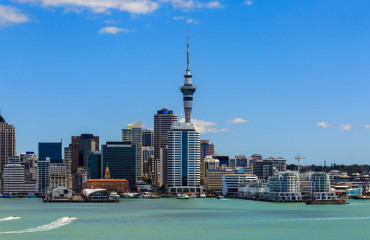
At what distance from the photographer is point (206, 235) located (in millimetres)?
90000

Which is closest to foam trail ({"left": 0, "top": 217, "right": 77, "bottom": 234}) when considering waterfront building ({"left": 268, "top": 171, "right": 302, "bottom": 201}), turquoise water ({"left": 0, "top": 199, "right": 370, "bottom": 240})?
turquoise water ({"left": 0, "top": 199, "right": 370, "bottom": 240})

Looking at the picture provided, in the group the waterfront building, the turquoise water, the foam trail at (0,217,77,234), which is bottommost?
the turquoise water

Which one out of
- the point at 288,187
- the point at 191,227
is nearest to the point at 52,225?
the point at 191,227

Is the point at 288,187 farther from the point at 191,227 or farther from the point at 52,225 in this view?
the point at 52,225

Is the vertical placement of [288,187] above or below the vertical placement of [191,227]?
above

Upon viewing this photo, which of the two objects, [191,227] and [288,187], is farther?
[288,187]

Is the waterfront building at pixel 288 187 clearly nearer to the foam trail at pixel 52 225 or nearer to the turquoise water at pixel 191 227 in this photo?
the turquoise water at pixel 191 227

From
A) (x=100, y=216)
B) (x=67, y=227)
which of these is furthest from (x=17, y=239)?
(x=100, y=216)

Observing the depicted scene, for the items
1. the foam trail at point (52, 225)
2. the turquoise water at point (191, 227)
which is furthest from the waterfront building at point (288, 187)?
the foam trail at point (52, 225)

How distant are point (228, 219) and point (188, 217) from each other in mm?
8096

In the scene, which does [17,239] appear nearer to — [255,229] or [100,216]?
[255,229]

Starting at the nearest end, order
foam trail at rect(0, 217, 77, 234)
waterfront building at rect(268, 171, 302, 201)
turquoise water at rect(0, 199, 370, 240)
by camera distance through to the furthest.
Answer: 1. turquoise water at rect(0, 199, 370, 240)
2. foam trail at rect(0, 217, 77, 234)
3. waterfront building at rect(268, 171, 302, 201)

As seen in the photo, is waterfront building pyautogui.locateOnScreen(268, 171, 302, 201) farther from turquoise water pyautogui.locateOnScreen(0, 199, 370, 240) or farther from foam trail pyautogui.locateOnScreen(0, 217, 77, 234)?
foam trail pyautogui.locateOnScreen(0, 217, 77, 234)

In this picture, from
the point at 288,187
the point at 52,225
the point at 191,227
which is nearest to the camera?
the point at 191,227
